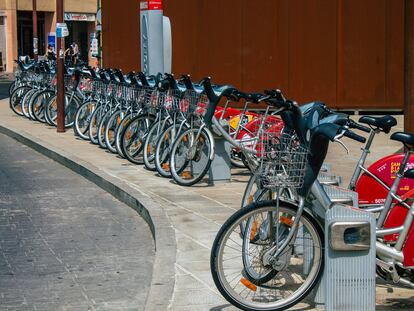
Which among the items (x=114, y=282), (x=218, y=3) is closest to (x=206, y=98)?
(x=114, y=282)

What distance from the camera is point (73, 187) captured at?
36.7 feet

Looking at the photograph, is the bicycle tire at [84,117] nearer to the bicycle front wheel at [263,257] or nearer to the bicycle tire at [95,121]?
the bicycle tire at [95,121]

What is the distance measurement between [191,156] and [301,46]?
916cm

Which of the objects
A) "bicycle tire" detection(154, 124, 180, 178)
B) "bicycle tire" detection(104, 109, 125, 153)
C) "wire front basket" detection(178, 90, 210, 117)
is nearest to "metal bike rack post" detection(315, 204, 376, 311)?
"wire front basket" detection(178, 90, 210, 117)

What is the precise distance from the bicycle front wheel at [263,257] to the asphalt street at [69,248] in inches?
33.7

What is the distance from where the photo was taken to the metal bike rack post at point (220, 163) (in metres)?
10.6

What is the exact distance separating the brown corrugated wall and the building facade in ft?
92.8

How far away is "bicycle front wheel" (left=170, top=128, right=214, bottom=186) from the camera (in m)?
10.3

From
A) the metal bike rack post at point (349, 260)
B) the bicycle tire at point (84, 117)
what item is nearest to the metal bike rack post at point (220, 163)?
the bicycle tire at point (84, 117)

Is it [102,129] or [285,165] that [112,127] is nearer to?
[102,129]

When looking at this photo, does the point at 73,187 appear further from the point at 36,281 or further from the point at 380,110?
the point at 380,110

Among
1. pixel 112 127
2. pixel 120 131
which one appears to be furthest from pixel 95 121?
pixel 120 131

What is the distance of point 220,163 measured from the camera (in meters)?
10.7

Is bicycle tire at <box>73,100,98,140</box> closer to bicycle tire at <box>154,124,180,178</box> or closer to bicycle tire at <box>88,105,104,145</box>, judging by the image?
bicycle tire at <box>88,105,104,145</box>
